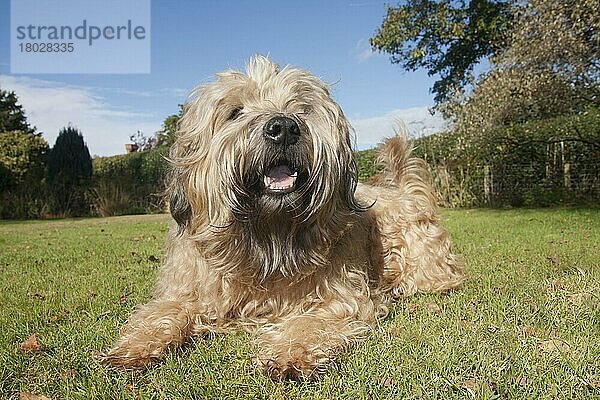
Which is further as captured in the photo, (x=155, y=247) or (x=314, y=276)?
(x=155, y=247)

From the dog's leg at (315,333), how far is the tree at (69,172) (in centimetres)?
1945

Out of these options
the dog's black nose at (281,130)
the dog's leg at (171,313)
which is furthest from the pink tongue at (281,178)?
the dog's leg at (171,313)

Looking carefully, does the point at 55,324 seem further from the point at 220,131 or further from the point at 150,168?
the point at 150,168

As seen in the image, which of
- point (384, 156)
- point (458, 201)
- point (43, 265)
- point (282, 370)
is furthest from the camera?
point (458, 201)

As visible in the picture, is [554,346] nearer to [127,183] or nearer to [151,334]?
[151,334]

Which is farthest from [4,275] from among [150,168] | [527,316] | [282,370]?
[150,168]

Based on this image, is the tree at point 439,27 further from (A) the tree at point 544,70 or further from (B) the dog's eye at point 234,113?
(B) the dog's eye at point 234,113

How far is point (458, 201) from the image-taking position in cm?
1841

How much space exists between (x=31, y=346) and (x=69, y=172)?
63.3 feet

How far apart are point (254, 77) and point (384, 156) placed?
232 centimetres

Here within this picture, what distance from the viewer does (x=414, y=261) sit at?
488cm

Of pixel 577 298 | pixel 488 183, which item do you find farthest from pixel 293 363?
pixel 488 183

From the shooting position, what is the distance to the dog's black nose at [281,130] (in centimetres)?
294

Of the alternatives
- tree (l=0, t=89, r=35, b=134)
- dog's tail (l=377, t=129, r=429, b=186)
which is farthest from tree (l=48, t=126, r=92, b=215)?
dog's tail (l=377, t=129, r=429, b=186)
